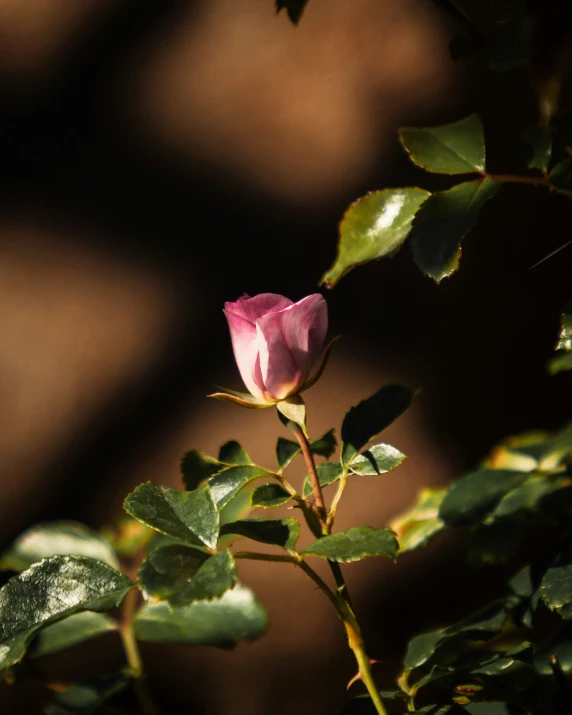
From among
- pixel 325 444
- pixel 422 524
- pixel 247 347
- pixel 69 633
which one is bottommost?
pixel 422 524

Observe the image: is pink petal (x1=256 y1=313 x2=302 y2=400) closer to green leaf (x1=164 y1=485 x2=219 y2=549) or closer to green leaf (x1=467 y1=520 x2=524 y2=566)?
green leaf (x1=164 y1=485 x2=219 y2=549)

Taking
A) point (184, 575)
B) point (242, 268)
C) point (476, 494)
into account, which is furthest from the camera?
point (242, 268)

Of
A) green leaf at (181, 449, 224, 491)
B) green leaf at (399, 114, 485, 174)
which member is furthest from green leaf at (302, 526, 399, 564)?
green leaf at (399, 114, 485, 174)

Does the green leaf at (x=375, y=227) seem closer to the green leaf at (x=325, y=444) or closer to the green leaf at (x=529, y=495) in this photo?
the green leaf at (x=325, y=444)

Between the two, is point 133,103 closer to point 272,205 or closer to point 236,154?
point 236,154

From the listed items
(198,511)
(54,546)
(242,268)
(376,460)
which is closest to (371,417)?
(376,460)

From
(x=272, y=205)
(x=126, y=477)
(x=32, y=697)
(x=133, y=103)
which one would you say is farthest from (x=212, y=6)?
(x=32, y=697)

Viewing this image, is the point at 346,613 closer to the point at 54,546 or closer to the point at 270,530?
the point at 270,530

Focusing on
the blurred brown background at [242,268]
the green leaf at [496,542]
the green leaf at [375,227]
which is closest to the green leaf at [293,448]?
the green leaf at [375,227]
